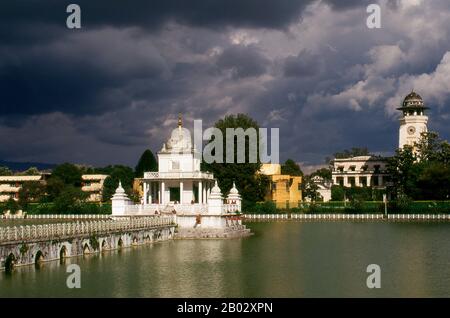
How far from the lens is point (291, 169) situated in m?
125

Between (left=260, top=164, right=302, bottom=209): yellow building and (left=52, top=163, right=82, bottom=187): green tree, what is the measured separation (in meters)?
37.1

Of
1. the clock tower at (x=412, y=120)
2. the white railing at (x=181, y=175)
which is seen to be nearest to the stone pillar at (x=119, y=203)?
the white railing at (x=181, y=175)

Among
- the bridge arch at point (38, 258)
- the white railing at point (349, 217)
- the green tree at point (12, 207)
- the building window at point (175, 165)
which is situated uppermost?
the building window at point (175, 165)

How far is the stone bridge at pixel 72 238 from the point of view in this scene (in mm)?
32188

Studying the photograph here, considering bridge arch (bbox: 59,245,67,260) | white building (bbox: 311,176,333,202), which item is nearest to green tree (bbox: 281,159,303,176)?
white building (bbox: 311,176,333,202)

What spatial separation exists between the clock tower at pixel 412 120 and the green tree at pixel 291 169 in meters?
18.3

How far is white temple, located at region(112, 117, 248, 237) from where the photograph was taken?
53938mm

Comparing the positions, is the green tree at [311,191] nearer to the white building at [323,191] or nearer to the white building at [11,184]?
the white building at [323,191]

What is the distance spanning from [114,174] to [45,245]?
267ft

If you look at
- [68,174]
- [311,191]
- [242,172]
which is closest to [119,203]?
[242,172]

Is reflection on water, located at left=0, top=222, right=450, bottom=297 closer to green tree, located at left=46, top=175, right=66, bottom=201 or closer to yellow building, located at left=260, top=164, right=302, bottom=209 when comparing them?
yellow building, located at left=260, top=164, right=302, bottom=209
